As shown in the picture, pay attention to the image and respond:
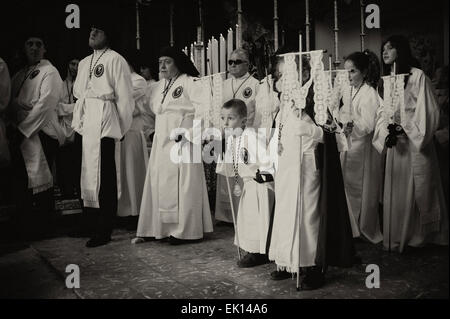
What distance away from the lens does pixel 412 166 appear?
4.60 metres

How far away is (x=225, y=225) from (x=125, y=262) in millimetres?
1830

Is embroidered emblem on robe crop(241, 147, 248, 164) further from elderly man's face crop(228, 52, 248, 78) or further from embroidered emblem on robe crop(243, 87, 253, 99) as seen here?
elderly man's face crop(228, 52, 248, 78)

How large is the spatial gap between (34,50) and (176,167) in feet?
6.74

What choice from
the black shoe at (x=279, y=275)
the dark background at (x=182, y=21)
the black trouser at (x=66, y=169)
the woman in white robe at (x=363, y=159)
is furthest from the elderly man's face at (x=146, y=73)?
the black shoe at (x=279, y=275)

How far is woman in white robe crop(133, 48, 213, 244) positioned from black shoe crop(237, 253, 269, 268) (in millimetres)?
944

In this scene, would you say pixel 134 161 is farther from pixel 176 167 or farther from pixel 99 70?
pixel 99 70

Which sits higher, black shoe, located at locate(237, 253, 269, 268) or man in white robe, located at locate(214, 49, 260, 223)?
man in white robe, located at locate(214, 49, 260, 223)

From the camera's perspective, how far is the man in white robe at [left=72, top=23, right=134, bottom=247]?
487cm

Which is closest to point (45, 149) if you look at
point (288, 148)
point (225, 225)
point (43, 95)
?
point (43, 95)

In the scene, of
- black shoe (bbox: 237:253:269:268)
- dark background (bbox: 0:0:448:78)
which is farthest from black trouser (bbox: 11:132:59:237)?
black shoe (bbox: 237:253:269:268)

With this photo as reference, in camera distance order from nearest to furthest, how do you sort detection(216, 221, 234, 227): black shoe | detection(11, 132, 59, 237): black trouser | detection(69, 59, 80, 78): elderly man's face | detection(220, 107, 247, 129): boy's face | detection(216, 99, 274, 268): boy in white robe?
detection(216, 99, 274, 268): boy in white robe < detection(220, 107, 247, 129): boy's face < detection(11, 132, 59, 237): black trouser < detection(216, 221, 234, 227): black shoe < detection(69, 59, 80, 78): elderly man's face

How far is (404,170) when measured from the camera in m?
4.68

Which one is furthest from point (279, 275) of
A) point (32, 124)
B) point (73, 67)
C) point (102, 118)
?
point (73, 67)

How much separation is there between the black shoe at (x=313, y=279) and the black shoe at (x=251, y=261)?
2.17 feet
